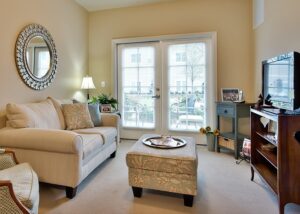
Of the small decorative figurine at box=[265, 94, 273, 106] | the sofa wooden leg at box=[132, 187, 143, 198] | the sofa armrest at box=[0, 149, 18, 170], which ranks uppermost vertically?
the small decorative figurine at box=[265, 94, 273, 106]

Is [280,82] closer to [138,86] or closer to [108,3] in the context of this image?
[138,86]

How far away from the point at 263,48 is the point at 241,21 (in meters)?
0.78

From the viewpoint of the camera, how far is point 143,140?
88.9 inches

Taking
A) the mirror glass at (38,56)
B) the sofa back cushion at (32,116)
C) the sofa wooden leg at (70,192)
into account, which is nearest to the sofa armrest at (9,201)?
the sofa wooden leg at (70,192)

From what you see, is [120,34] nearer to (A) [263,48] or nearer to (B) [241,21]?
(B) [241,21]

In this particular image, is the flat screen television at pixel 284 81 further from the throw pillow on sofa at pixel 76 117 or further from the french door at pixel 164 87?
the throw pillow on sofa at pixel 76 117

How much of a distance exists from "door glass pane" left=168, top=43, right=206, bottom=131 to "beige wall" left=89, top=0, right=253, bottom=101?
0.32m

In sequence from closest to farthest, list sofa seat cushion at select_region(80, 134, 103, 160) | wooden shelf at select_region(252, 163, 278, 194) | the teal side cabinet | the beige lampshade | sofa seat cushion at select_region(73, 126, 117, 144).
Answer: wooden shelf at select_region(252, 163, 278, 194) → sofa seat cushion at select_region(80, 134, 103, 160) → sofa seat cushion at select_region(73, 126, 117, 144) → the teal side cabinet → the beige lampshade

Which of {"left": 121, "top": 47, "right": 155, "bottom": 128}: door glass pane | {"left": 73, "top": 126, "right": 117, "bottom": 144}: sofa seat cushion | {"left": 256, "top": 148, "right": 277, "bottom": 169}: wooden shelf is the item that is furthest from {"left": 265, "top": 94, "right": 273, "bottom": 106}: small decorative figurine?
{"left": 121, "top": 47, "right": 155, "bottom": 128}: door glass pane

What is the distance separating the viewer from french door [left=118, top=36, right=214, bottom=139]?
3680mm

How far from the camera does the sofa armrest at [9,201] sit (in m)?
1.16

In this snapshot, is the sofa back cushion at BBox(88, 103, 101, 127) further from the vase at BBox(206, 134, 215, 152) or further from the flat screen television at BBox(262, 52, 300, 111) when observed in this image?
the flat screen television at BBox(262, 52, 300, 111)

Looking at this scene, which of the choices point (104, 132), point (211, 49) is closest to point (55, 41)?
point (104, 132)

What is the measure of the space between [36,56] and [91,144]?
5.48 ft
